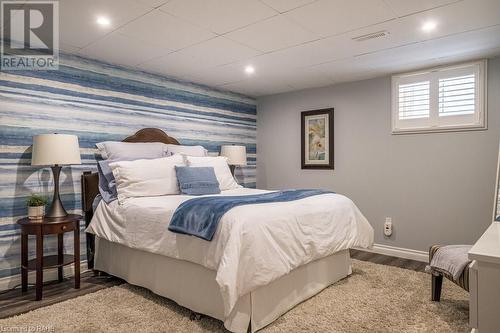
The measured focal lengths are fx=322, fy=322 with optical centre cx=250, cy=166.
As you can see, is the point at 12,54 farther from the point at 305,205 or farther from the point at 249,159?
the point at 249,159

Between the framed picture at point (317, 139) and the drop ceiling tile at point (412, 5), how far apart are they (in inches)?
88.0

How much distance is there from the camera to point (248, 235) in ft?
6.78

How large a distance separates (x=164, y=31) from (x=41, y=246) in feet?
6.85

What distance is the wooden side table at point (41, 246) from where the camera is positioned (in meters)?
2.67

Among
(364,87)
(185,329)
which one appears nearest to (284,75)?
(364,87)

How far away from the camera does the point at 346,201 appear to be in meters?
3.12

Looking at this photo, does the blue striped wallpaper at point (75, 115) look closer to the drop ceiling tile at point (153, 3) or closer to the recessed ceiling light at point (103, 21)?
the recessed ceiling light at point (103, 21)

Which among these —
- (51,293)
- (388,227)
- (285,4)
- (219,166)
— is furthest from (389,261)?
(51,293)

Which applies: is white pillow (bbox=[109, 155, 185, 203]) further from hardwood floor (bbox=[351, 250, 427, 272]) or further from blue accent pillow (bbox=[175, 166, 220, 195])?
hardwood floor (bbox=[351, 250, 427, 272])

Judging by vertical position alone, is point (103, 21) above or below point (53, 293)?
above

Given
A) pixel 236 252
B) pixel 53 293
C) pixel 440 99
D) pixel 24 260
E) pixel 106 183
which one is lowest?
pixel 53 293

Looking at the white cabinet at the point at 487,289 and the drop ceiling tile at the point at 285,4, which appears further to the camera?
the drop ceiling tile at the point at 285,4

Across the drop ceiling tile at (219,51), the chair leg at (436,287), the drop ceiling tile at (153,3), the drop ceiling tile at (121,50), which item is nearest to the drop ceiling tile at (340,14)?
the drop ceiling tile at (219,51)

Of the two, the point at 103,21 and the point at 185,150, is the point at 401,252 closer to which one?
the point at 185,150
